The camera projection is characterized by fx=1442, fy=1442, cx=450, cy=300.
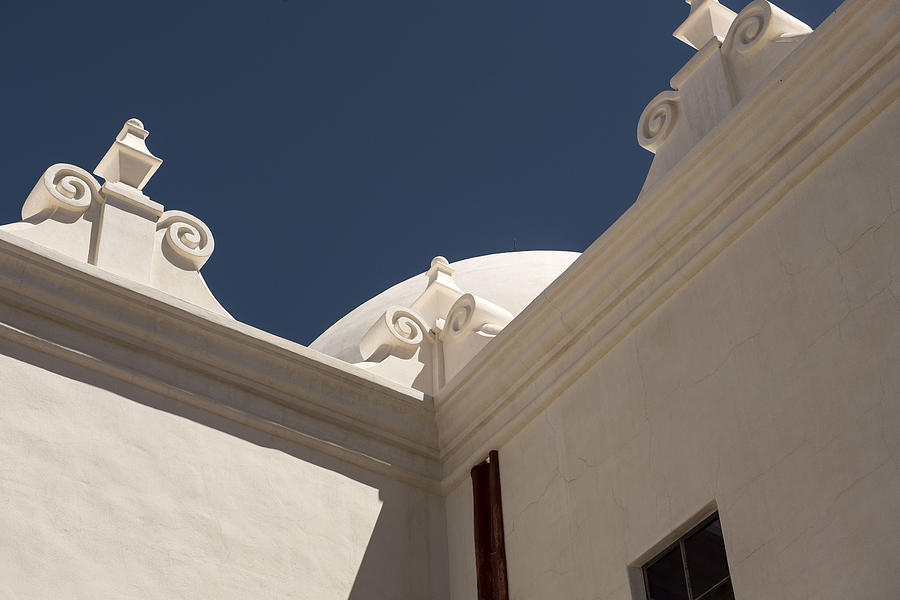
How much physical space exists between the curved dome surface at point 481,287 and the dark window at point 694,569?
5.36m

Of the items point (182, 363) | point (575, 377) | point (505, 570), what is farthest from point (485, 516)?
point (182, 363)

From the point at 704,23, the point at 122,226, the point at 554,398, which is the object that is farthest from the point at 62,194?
the point at 704,23

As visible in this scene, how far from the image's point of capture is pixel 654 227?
818 cm

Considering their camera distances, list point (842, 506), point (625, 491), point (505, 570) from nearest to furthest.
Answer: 1. point (842, 506)
2. point (625, 491)
3. point (505, 570)

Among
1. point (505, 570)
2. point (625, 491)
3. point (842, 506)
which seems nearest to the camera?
point (842, 506)

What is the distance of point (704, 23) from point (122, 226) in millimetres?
3959

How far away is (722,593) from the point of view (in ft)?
22.5

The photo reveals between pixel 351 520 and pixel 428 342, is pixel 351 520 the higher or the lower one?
the lower one

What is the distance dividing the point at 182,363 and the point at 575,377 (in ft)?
7.72

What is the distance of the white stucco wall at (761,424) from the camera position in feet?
20.9

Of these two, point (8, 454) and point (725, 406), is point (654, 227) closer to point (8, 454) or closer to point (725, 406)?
point (725, 406)

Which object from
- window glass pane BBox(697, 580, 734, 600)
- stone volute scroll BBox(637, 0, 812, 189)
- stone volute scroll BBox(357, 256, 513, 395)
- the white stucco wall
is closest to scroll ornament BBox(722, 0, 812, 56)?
stone volute scroll BBox(637, 0, 812, 189)

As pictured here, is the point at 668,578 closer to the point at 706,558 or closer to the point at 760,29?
the point at 706,558

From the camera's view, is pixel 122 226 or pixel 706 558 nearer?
pixel 706 558
